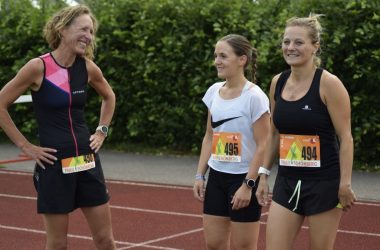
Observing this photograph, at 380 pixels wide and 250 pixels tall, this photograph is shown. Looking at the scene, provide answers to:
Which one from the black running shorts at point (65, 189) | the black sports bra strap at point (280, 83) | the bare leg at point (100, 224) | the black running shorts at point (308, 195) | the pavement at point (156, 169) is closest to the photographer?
the black running shorts at point (308, 195)

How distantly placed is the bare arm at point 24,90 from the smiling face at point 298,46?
59.7 inches

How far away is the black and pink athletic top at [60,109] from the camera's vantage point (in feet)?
15.9

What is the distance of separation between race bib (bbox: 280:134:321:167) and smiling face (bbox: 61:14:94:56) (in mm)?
1367

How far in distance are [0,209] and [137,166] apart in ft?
12.9

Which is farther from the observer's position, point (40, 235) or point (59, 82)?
point (40, 235)

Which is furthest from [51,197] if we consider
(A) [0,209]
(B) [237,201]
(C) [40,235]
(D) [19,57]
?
(D) [19,57]

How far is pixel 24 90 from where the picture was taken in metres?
4.90

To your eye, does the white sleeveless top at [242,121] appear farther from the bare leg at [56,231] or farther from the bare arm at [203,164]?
the bare leg at [56,231]

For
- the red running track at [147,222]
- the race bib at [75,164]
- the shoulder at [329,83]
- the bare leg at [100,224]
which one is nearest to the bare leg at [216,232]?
the bare leg at [100,224]

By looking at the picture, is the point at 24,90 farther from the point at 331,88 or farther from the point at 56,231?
the point at 331,88

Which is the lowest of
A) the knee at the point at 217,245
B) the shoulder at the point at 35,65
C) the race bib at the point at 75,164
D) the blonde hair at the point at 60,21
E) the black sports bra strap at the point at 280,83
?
the knee at the point at 217,245

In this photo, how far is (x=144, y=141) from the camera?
15.0 m

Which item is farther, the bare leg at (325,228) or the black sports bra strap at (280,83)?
the black sports bra strap at (280,83)

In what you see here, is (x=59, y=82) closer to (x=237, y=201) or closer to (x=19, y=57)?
(x=237, y=201)
